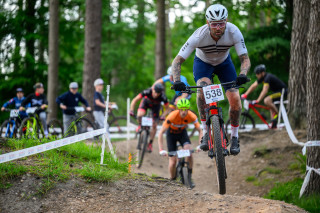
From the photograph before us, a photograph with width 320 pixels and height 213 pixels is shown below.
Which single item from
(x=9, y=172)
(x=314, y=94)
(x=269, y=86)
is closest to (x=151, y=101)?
(x=269, y=86)

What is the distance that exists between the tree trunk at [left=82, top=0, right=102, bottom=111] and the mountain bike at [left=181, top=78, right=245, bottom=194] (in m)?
8.34

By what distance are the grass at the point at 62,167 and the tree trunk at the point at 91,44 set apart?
6.96 metres

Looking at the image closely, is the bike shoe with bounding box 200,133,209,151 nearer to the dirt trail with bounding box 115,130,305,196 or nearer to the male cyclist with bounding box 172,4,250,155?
the male cyclist with bounding box 172,4,250,155

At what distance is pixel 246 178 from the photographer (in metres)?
9.70

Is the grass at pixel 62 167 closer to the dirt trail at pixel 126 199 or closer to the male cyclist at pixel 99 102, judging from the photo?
the dirt trail at pixel 126 199

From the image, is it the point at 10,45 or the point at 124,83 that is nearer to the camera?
the point at 10,45

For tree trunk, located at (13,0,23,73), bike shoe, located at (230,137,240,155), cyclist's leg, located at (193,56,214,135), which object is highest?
tree trunk, located at (13,0,23,73)

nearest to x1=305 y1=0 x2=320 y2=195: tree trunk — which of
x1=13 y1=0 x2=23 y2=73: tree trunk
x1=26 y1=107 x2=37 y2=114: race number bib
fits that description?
x1=26 y1=107 x2=37 y2=114: race number bib

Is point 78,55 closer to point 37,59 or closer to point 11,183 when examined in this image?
point 37,59

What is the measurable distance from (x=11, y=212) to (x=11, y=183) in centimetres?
56

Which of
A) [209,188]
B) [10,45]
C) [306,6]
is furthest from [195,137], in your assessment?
[10,45]

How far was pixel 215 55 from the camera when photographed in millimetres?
5711

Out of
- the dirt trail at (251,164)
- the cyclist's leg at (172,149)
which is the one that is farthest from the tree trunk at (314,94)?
the cyclist's leg at (172,149)

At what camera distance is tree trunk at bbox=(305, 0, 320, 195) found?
6.75 meters
